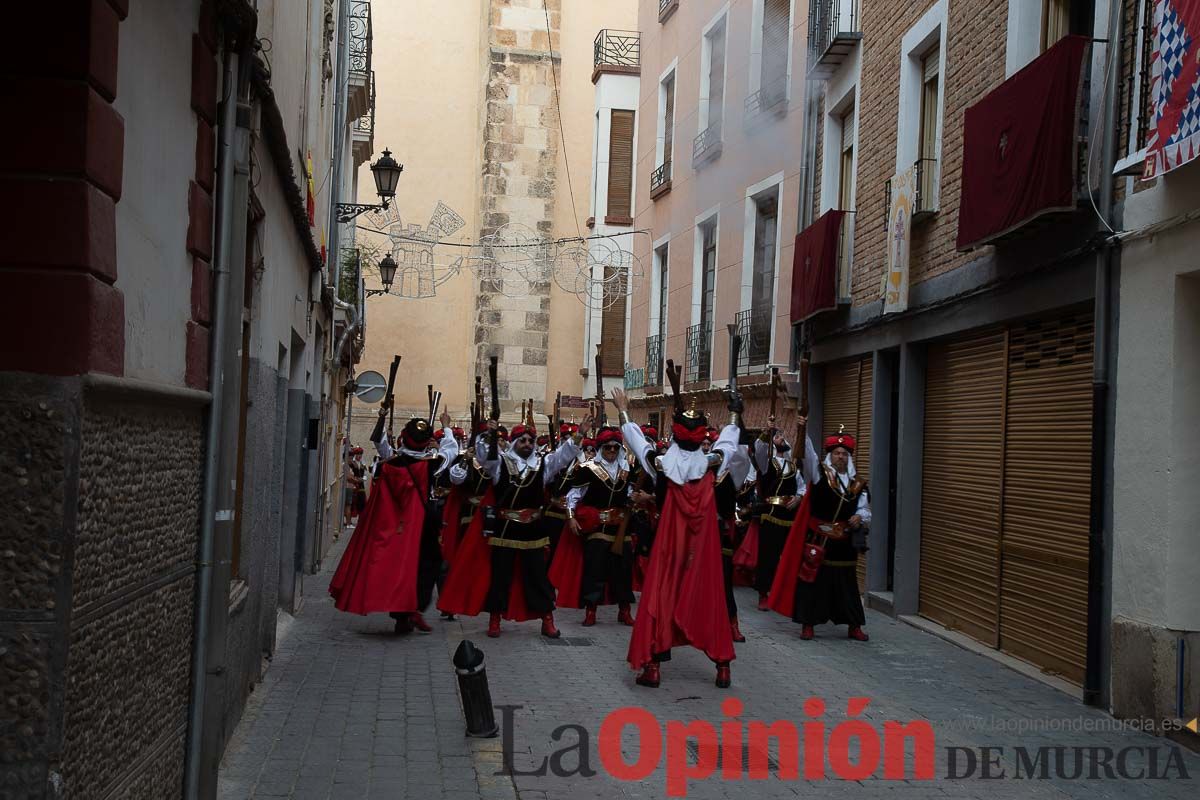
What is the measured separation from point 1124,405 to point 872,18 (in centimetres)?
855

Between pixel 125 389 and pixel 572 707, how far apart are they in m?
5.35

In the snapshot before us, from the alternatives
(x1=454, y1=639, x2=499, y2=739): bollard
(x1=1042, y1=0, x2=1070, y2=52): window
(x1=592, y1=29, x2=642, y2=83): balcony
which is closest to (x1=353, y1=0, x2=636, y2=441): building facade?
(x1=592, y1=29, x2=642, y2=83): balcony

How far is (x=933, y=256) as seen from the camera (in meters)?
13.6

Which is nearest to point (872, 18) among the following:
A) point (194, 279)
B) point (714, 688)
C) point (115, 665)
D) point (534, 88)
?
point (714, 688)

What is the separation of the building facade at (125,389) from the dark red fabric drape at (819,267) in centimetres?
995

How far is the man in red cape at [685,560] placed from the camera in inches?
384

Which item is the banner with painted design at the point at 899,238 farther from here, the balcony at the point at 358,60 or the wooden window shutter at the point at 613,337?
the wooden window shutter at the point at 613,337

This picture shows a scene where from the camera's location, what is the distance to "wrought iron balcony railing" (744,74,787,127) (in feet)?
65.5

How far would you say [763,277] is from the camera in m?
20.7

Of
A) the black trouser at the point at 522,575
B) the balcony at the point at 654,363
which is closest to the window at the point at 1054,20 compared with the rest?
the black trouser at the point at 522,575

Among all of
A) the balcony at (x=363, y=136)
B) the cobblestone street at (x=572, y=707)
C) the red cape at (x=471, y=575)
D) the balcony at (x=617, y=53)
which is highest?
the balcony at (x=617, y=53)

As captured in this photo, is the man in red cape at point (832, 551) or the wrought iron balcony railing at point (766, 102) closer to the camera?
the man in red cape at point (832, 551)

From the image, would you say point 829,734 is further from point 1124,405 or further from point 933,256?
point 933,256

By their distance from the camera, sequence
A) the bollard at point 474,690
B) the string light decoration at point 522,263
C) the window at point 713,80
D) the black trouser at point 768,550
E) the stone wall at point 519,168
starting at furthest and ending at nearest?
the stone wall at point 519,168, the string light decoration at point 522,263, the window at point 713,80, the black trouser at point 768,550, the bollard at point 474,690
